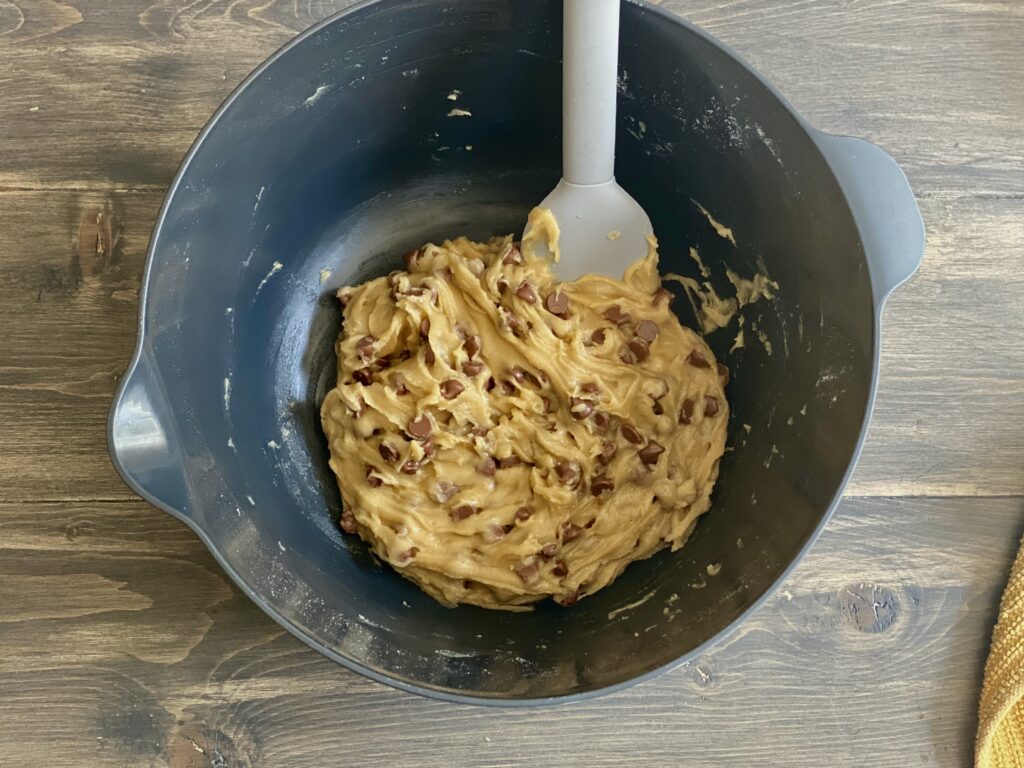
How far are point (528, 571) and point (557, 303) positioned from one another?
439 mm

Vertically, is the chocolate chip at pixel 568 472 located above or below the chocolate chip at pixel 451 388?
below

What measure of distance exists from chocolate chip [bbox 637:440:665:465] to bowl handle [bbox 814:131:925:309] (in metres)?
0.44

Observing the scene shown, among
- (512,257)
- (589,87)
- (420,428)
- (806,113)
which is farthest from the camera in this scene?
(806,113)

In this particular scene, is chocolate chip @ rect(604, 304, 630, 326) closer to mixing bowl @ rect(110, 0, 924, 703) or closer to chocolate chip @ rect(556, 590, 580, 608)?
mixing bowl @ rect(110, 0, 924, 703)

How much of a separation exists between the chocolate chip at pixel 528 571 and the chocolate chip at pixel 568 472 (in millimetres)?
141

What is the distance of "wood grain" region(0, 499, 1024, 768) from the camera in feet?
4.77

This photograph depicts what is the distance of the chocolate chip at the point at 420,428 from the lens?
4.38ft

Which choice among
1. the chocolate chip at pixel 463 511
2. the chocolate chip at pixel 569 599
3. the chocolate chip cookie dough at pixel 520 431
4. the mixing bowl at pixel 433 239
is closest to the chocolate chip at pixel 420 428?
the chocolate chip cookie dough at pixel 520 431

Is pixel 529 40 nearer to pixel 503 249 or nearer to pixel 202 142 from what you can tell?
pixel 503 249

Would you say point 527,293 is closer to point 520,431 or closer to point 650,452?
point 520,431

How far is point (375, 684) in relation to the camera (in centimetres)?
147

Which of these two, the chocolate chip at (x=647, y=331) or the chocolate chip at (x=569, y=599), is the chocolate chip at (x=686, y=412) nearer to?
the chocolate chip at (x=647, y=331)

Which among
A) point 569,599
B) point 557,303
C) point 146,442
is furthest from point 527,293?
point 146,442

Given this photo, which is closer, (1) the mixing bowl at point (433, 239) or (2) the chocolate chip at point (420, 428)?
(1) the mixing bowl at point (433, 239)
